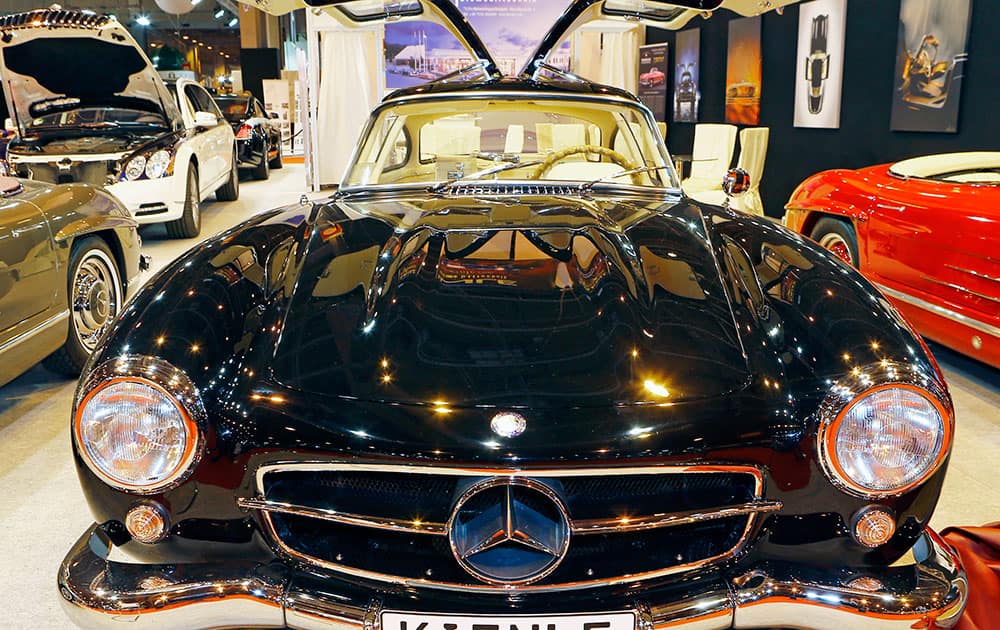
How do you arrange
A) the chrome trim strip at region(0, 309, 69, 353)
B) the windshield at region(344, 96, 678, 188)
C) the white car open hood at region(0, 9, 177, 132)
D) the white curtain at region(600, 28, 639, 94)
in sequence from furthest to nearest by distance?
1. the white curtain at region(600, 28, 639, 94)
2. the white car open hood at region(0, 9, 177, 132)
3. the chrome trim strip at region(0, 309, 69, 353)
4. the windshield at region(344, 96, 678, 188)

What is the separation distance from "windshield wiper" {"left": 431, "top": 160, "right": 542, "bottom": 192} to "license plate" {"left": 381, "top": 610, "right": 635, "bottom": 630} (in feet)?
5.06

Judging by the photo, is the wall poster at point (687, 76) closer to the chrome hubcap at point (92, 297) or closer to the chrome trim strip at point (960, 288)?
the chrome trim strip at point (960, 288)

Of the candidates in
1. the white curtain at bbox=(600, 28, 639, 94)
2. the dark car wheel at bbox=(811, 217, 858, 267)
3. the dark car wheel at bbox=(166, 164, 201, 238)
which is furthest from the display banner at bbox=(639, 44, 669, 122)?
the dark car wheel at bbox=(811, 217, 858, 267)

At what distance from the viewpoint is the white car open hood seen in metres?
6.36

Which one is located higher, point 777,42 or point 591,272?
point 777,42

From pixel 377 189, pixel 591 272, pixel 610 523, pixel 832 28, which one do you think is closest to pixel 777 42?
pixel 832 28

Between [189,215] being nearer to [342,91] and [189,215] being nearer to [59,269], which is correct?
[59,269]

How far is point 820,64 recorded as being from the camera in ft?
27.3

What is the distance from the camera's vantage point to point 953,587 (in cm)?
146

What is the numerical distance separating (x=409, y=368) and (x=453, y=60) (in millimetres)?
10801

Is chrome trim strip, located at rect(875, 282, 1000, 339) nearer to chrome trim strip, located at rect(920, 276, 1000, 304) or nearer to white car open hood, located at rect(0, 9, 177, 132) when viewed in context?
chrome trim strip, located at rect(920, 276, 1000, 304)

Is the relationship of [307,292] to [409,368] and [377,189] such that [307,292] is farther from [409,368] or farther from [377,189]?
[377,189]

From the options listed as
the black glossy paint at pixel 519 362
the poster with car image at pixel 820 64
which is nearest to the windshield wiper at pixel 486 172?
the black glossy paint at pixel 519 362

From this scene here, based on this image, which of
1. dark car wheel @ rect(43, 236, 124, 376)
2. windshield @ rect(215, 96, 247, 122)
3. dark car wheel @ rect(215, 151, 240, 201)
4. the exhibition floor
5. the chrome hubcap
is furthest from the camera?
windshield @ rect(215, 96, 247, 122)
